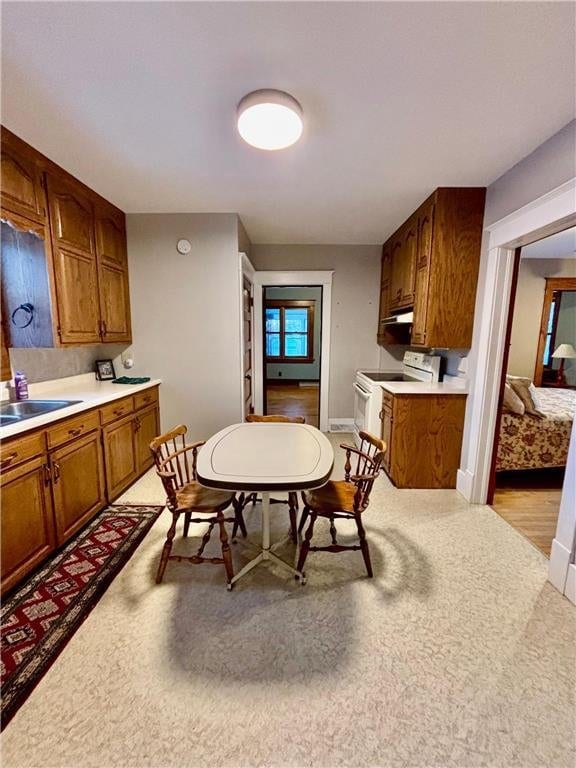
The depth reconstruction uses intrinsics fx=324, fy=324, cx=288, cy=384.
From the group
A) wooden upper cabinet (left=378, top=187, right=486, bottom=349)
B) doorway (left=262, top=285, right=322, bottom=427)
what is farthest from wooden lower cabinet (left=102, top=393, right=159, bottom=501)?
doorway (left=262, top=285, right=322, bottom=427)

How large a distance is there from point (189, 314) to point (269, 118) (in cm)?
195

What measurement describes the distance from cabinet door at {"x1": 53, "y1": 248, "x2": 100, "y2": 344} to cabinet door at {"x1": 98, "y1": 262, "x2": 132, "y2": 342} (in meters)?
0.08

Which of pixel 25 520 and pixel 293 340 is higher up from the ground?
pixel 293 340

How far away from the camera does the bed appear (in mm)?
2912

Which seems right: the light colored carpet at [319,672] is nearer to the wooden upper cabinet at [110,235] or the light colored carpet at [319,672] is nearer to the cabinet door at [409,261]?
the cabinet door at [409,261]

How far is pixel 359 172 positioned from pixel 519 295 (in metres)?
3.79

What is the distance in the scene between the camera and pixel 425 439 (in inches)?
113

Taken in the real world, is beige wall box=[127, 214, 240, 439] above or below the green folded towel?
above

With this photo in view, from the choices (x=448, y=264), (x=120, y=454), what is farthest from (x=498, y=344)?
(x=120, y=454)

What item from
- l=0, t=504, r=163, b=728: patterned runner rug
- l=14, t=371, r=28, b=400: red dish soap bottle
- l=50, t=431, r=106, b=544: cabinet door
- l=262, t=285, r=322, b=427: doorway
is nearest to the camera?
l=0, t=504, r=163, b=728: patterned runner rug

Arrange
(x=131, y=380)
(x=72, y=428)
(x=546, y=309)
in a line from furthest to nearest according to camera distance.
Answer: (x=546, y=309), (x=131, y=380), (x=72, y=428)

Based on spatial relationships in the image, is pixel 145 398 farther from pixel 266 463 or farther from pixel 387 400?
pixel 387 400

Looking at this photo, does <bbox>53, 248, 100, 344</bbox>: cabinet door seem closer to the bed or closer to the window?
the bed

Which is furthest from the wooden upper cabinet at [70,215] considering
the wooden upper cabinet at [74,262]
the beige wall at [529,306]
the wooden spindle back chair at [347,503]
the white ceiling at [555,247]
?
the beige wall at [529,306]
